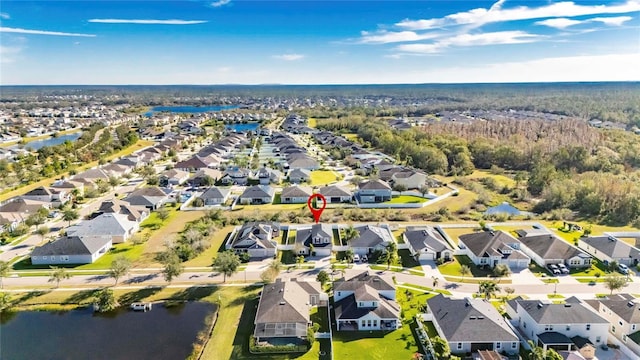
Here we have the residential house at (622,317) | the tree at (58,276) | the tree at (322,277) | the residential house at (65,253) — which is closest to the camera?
the residential house at (622,317)

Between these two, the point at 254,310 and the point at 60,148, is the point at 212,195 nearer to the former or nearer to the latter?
the point at 254,310

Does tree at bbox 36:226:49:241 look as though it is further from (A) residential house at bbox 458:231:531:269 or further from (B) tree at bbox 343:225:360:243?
(A) residential house at bbox 458:231:531:269

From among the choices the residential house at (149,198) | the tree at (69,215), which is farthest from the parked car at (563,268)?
the tree at (69,215)

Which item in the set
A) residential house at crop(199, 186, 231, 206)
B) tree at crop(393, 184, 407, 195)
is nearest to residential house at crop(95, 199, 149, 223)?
residential house at crop(199, 186, 231, 206)

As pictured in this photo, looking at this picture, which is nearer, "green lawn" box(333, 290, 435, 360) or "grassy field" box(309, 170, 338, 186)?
"green lawn" box(333, 290, 435, 360)

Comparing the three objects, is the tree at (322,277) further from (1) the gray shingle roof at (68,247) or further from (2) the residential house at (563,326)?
(1) the gray shingle roof at (68,247)

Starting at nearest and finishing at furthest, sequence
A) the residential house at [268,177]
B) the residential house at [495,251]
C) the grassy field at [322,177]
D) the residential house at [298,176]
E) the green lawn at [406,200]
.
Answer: the residential house at [495,251] → the green lawn at [406,200] → the residential house at [268,177] → the grassy field at [322,177] → the residential house at [298,176]
